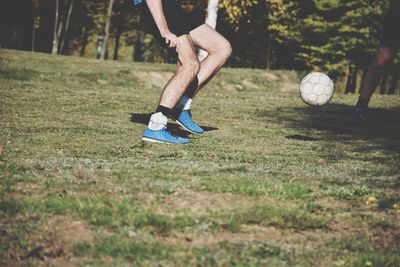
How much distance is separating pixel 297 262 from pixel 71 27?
4403 centimetres

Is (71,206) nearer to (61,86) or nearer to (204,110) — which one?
(204,110)

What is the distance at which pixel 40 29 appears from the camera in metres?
39.2

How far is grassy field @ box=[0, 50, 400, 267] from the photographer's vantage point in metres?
2.85

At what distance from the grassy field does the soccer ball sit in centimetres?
58

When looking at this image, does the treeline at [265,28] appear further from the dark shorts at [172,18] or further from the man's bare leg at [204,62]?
the dark shorts at [172,18]

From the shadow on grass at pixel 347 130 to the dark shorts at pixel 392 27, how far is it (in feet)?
4.87

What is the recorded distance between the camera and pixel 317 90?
766 centimetres

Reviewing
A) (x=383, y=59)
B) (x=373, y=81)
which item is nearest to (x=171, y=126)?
(x=373, y=81)

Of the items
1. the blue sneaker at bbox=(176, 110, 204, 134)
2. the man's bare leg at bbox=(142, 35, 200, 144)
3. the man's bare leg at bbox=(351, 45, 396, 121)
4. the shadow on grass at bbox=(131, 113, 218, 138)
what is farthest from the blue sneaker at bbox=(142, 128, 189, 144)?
the man's bare leg at bbox=(351, 45, 396, 121)

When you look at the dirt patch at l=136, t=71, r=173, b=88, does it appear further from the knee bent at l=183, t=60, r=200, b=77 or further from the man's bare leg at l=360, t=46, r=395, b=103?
the knee bent at l=183, t=60, r=200, b=77

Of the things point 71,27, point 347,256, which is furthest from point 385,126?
point 71,27

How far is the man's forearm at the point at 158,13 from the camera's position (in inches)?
246

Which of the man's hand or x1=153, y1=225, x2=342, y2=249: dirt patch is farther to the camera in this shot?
the man's hand

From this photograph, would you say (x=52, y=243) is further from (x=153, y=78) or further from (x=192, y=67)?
(x=153, y=78)
